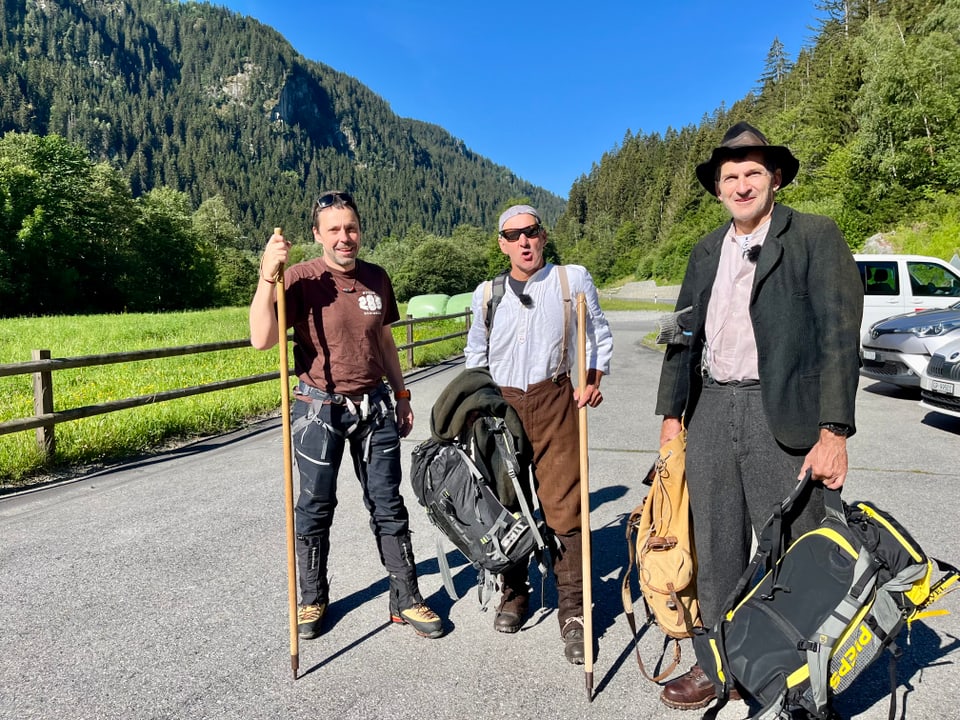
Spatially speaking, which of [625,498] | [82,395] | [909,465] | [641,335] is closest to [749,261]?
[625,498]

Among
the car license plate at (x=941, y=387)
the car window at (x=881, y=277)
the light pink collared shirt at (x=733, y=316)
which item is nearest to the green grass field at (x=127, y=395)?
the light pink collared shirt at (x=733, y=316)

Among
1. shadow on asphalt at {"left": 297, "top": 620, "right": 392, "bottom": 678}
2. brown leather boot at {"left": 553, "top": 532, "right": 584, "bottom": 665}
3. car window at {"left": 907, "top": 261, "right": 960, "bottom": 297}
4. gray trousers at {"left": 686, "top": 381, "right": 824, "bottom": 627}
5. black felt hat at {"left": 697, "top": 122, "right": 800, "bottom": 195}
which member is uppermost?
black felt hat at {"left": 697, "top": 122, "right": 800, "bottom": 195}

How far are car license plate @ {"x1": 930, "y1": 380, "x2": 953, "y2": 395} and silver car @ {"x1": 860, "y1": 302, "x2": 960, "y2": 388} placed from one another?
1352 millimetres

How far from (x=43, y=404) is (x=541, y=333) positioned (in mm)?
5277

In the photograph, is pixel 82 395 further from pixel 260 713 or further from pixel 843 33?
pixel 843 33

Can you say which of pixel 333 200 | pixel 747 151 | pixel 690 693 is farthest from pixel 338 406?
pixel 747 151

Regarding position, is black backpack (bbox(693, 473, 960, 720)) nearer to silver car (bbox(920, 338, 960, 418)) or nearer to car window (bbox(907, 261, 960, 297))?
silver car (bbox(920, 338, 960, 418))

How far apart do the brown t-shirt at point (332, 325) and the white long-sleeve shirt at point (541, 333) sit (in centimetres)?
61

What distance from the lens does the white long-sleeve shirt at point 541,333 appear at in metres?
2.94

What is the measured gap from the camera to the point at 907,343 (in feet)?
27.7

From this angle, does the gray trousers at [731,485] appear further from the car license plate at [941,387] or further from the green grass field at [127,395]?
the green grass field at [127,395]

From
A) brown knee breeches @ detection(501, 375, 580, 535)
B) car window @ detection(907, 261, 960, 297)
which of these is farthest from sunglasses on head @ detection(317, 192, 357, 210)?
car window @ detection(907, 261, 960, 297)

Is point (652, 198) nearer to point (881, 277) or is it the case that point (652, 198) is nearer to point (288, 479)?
point (881, 277)

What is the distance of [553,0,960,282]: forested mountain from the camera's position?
30.4 m
